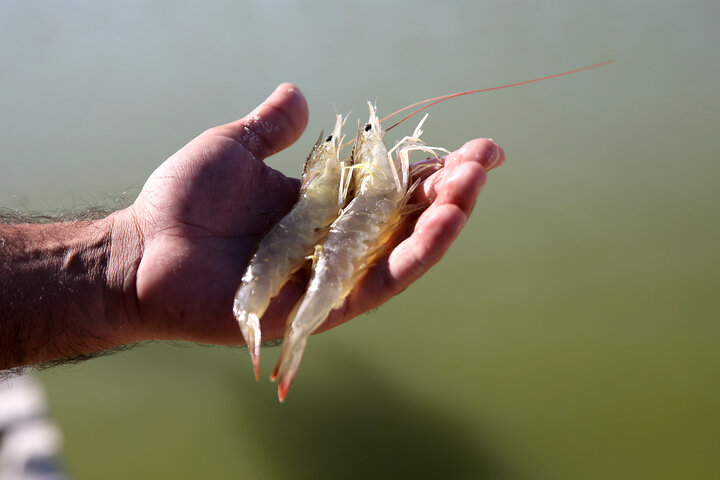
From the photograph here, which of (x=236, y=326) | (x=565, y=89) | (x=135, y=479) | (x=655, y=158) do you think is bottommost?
(x=135, y=479)

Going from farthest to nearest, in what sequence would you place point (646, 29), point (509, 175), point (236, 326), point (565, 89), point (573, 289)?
point (646, 29) → point (565, 89) → point (509, 175) → point (573, 289) → point (236, 326)

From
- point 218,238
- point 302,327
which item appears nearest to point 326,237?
point 218,238

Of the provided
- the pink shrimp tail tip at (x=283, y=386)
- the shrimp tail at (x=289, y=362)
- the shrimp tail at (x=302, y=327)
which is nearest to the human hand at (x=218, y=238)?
the shrimp tail at (x=302, y=327)

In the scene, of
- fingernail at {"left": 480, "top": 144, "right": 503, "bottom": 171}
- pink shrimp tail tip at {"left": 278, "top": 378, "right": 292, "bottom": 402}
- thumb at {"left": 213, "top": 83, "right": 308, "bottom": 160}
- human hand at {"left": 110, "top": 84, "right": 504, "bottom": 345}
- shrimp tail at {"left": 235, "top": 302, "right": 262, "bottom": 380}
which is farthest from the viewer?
thumb at {"left": 213, "top": 83, "right": 308, "bottom": 160}

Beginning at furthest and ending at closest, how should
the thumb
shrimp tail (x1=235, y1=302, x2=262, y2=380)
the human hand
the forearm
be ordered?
1. the thumb
2. the forearm
3. the human hand
4. shrimp tail (x1=235, y1=302, x2=262, y2=380)

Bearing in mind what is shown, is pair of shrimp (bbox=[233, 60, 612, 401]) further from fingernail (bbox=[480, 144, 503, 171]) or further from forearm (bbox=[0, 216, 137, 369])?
forearm (bbox=[0, 216, 137, 369])

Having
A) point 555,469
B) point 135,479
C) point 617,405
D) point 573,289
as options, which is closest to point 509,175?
point 573,289

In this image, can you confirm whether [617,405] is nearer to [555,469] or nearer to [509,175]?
[555,469]

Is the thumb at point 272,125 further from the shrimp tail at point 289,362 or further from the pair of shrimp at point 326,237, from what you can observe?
the shrimp tail at point 289,362

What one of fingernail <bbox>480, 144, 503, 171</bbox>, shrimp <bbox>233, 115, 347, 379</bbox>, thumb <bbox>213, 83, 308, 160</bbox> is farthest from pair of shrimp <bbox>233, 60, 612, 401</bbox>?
fingernail <bbox>480, 144, 503, 171</bbox>
